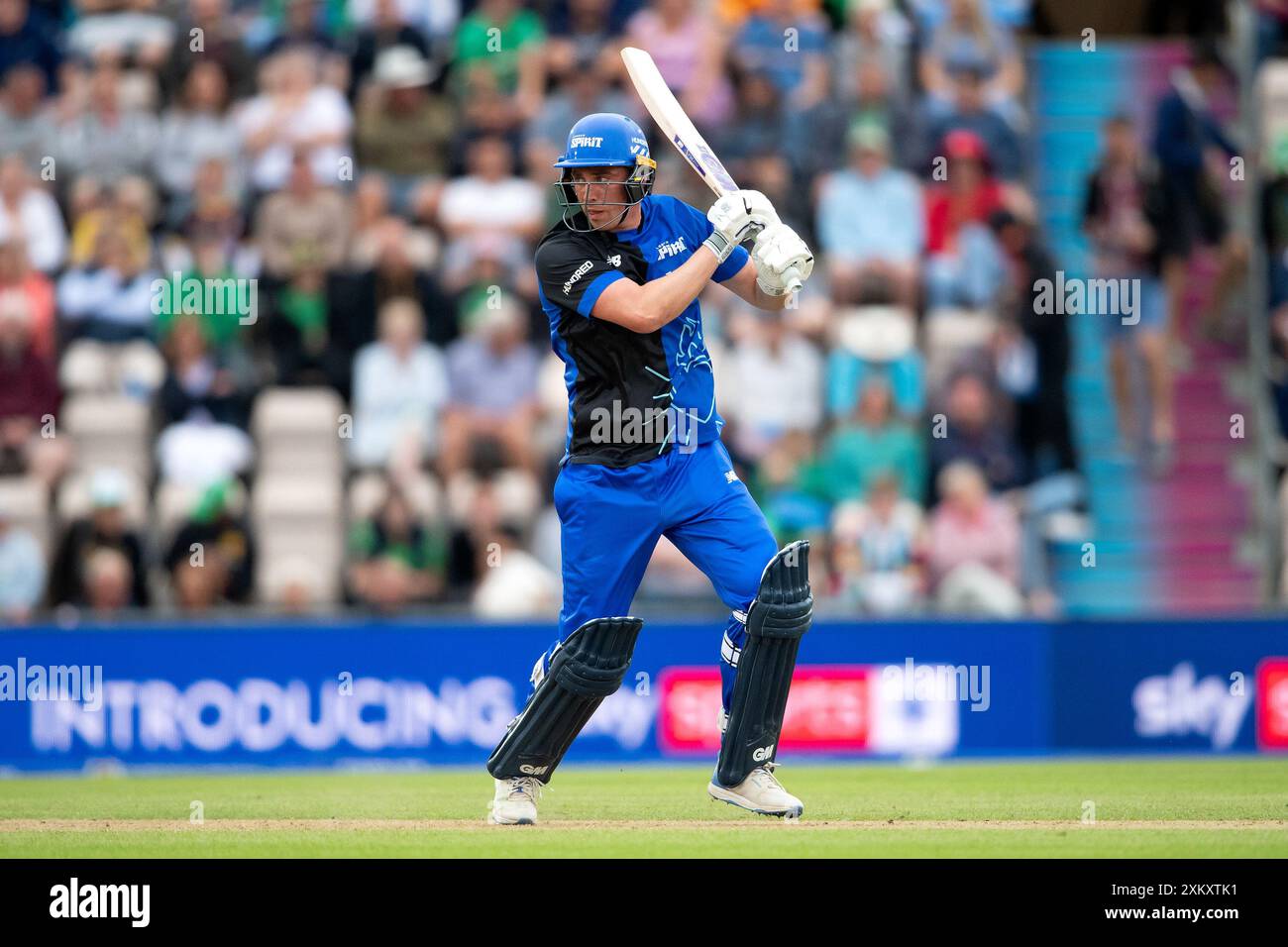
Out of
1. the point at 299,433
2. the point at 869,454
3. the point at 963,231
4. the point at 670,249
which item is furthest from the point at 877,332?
the point at 670,249

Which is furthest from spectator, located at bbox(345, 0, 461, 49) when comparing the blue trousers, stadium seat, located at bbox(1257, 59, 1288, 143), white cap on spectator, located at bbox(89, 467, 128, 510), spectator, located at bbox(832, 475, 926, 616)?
the blue trousers

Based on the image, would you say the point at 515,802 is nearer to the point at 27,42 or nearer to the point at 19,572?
the point at 19,572

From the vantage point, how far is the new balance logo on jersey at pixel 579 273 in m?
7.92

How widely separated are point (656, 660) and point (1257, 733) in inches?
143

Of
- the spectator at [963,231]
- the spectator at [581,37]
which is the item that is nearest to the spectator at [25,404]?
the spectator at [581,37]

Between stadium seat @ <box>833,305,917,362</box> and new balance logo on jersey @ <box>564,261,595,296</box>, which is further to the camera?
stadium seat @ <box>833,305,917,362</box>

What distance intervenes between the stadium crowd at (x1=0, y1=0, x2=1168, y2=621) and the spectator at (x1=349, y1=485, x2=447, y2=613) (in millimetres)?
21

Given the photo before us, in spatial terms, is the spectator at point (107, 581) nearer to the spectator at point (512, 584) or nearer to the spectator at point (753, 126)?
the spectator at point (512, 584)

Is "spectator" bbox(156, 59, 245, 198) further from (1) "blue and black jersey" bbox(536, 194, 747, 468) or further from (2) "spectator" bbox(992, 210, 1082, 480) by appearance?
(1) "blue and black jersey" bbox(536, 194, 747, 468)

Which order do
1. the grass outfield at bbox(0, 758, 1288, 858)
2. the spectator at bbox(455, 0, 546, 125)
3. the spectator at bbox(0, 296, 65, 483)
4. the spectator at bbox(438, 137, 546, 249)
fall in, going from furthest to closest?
the spectator at bbox(455, 0, 546, 125) → the spectator at bbox(438, 137, 546, 249) → the spectator at bbox(0, 296, 65, 483) → the grass outfield at bbox(0, 758, 1288, 858)

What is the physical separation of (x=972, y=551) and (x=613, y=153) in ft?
21.3

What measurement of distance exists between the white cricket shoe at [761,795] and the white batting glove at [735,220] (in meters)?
2.00

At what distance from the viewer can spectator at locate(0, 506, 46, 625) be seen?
45.4ft

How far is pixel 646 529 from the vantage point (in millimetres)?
7992
